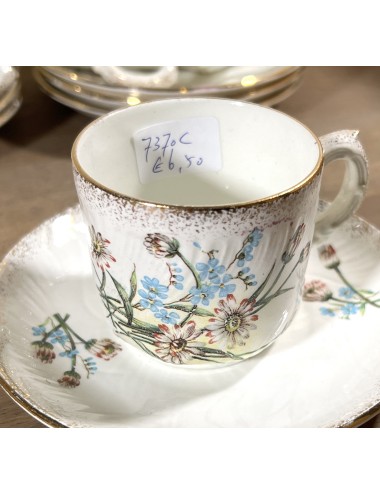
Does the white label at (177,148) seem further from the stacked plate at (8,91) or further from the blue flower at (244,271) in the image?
the stacked plate at (8,91)

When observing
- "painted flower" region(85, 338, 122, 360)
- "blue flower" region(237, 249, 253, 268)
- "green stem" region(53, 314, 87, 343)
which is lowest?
"painted flower" region(85, 338, 122, 360)

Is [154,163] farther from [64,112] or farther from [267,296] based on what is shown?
[64,112]

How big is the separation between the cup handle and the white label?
0.11 m

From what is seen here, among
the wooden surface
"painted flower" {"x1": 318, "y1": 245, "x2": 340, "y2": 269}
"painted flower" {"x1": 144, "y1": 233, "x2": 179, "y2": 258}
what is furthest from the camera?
the wooden surface

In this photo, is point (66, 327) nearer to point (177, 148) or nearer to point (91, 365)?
point (91, 365)

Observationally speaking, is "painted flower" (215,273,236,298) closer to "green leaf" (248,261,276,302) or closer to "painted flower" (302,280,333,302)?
"green leaf" (248,261,276,302)

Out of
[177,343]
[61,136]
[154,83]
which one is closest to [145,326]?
[177,343]

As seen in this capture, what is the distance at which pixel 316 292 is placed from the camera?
2.01 feet

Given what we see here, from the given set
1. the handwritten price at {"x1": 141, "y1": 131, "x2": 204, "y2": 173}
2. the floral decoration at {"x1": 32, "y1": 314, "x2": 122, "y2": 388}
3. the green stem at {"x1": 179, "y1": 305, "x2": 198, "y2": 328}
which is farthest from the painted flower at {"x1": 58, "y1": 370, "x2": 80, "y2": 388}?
the handwritten price at {"x1": 141, "y1": 131, "x2": 204, "y2": 173}

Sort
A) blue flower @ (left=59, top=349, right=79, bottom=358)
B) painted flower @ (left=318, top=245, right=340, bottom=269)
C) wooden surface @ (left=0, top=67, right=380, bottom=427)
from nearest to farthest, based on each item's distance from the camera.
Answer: blue flower @ (left=59, top=349, right=79, bottom=358), painted flower @ (left=318, top=245, right=340, bottom=269), wooden surface @ (left=0, top=67, right=380, bottom=427)

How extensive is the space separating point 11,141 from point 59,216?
299 mm

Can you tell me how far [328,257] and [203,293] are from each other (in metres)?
0.23

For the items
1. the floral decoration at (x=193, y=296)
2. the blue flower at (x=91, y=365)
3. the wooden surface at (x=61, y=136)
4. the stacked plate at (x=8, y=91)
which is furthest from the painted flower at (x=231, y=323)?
the stacked plate at (x=8, y=91)

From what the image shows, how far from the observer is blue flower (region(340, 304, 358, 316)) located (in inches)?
22.8
